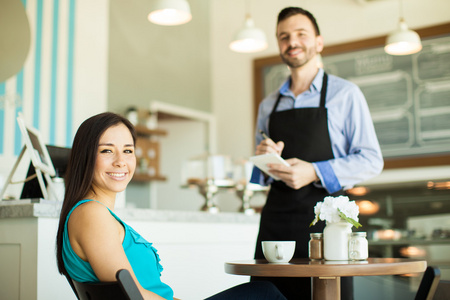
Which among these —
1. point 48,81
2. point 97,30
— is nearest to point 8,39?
point 48,81

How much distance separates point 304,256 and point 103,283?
0.93 metres

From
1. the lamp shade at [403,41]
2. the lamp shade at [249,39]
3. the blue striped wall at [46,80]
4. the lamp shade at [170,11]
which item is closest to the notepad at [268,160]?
the lamp shade at [170,11]

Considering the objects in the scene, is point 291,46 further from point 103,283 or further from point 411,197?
point 411,197

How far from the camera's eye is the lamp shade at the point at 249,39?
4.41 metres

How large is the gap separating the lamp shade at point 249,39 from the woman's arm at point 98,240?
3.25m

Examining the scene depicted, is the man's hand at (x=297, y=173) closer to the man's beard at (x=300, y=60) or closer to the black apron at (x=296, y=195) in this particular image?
the black apron at (x=296, y=195)

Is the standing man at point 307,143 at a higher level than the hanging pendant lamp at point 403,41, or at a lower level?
lower

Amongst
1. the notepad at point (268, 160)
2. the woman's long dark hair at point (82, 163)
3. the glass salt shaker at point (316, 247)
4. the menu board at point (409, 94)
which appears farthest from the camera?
the menu board at point (409, 94)

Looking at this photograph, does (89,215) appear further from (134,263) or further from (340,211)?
(340,211)

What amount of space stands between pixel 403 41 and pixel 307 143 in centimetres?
256

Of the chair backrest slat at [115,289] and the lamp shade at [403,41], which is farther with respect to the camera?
the lamp shade at [403,41]

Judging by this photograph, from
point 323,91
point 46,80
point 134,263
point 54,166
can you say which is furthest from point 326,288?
point 46,80

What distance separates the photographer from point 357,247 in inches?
64.7

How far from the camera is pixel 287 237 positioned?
6.73 ft
